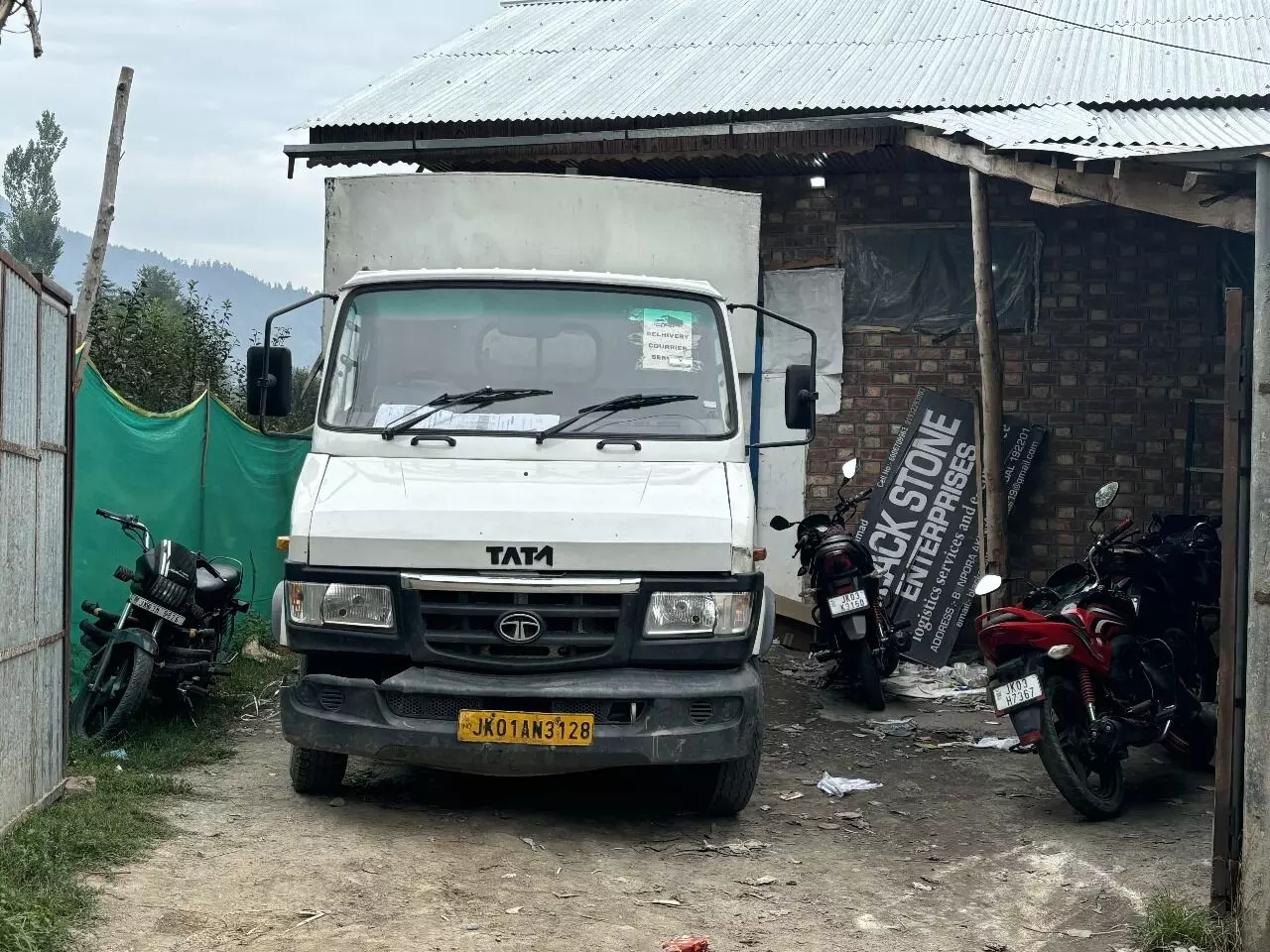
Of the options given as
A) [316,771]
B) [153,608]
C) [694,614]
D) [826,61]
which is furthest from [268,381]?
[826,61]

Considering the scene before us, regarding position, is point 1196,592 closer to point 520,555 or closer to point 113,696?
point 520,555

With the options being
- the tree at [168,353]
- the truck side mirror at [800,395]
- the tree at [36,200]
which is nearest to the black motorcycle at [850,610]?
the truck side mirror at [800,395]

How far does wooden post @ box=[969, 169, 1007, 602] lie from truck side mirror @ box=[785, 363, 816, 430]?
261cm

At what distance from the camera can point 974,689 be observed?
31.1 ft

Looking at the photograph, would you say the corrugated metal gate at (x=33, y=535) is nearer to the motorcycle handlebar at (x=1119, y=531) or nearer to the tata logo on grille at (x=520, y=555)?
the tata logo on grille at (x=520, y=555)

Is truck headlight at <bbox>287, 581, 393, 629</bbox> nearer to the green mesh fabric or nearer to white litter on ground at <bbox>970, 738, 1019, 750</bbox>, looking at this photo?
the green mesh fabric

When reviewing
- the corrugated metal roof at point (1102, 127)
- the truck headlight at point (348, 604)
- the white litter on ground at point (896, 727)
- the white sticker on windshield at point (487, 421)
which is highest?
the corrugated metal roof at point (1102, 127)

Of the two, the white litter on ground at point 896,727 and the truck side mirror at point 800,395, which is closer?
the truck side mirror at point 800,395

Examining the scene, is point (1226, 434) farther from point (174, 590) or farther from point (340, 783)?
point (174, 590)

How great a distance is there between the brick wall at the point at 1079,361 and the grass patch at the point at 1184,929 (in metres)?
6.16

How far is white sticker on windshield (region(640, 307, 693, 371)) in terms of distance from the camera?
6.33 metres

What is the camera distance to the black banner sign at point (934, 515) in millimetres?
10508

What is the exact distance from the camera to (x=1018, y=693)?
241 inches

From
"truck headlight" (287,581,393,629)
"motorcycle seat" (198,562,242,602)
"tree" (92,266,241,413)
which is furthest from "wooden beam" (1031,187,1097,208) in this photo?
"tree" (92,266,241,413)
